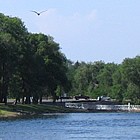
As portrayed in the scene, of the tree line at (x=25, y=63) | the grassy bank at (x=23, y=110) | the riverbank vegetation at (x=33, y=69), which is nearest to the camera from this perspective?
the grassy bank at (x=23, y=110)

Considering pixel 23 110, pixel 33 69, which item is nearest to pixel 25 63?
pixel 33 69

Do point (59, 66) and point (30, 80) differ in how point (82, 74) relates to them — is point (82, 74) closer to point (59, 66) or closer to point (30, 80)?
point (59, 66)

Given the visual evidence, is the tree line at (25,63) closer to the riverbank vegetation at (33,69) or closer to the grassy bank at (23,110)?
the riverbank vegetation at (33,69)

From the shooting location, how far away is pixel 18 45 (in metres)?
94.2

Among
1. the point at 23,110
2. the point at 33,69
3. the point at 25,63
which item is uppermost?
the point at 25,63

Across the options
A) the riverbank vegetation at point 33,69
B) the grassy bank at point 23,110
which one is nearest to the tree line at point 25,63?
the riverbank vegetation at point 33,69

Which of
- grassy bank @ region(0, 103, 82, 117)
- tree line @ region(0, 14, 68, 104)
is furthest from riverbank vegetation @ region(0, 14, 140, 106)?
grassy bank @ region(0, 103, 82, 117)

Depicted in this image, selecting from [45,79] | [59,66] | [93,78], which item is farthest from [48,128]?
[93,78]

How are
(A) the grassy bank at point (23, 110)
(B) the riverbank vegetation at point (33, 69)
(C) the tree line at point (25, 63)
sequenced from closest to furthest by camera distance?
1. (A) the grassy bank at point (23, 110)
2. (C) the tree line at point (25, 63)
3. (B) the riverbank vegetation at point (33, 69)

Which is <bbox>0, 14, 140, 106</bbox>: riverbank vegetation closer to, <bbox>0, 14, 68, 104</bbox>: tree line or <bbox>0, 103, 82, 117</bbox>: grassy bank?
<bbox>0, 14, 68, 104</bbox>: tree line

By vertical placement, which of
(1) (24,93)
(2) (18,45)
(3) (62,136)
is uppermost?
(2) (18,45)

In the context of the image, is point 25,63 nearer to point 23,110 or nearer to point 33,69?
point 33,69

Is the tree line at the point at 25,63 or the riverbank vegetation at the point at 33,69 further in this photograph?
the riverbank vegetation at the point at 33,69

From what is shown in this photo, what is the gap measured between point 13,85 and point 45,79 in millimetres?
14002
